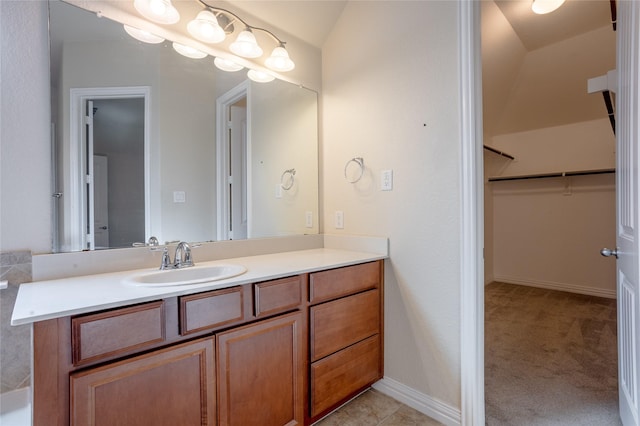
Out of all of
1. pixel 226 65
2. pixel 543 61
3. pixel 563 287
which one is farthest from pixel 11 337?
pixel 563 287

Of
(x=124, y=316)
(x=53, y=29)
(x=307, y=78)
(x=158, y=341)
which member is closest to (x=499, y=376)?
(x=158, y=341)

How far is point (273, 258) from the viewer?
178 centimetres

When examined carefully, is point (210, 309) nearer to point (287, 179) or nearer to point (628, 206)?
point (287, 179)

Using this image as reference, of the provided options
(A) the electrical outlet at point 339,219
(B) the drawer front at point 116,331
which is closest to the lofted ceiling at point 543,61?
(A) the electrical outlet at point 339,219

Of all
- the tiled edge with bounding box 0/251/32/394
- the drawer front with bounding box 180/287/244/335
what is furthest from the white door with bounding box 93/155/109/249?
the drawer front with bounding box 180/287/244/335

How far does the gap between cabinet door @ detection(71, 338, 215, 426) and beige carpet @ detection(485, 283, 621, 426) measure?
4.77ft

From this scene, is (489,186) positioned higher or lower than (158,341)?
higher

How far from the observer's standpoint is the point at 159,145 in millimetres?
1582

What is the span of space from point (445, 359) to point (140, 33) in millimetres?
2273

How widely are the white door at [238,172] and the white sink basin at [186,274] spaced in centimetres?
37

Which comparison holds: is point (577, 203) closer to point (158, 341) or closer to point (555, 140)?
point (555, 140)

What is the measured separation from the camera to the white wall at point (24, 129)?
1.17 meters

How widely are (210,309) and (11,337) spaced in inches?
30.8

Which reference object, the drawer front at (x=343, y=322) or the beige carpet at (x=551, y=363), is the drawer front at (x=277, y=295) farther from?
the beige carpet at (x=551, y=363)
